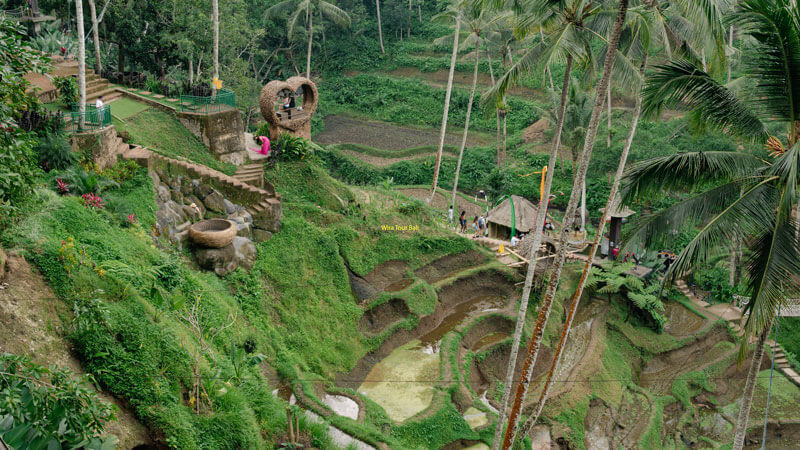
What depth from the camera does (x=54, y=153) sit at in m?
15.6

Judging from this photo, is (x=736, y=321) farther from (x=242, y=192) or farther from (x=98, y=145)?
(x=98, y=145)

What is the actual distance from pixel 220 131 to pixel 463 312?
11.6 meters

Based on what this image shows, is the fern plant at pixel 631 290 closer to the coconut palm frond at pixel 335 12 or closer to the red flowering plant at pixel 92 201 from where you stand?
the red flowering plant at pixel 92 201

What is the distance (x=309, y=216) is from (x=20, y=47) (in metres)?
13.8

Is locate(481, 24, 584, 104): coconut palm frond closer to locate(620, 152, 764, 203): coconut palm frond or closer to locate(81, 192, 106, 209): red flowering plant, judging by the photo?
locate(620, 152, 764, 203): coconut palm frond

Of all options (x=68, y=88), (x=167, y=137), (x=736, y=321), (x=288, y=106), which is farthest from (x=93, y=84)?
(x=736, y=321)

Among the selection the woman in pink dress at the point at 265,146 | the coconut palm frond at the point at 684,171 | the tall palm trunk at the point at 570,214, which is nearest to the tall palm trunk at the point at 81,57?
the woman in pink dress at the point at 265,146

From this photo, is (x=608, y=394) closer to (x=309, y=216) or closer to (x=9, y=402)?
(x=309, y=216)

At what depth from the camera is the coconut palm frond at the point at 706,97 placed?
958 cm

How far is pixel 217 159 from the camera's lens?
22.4 m

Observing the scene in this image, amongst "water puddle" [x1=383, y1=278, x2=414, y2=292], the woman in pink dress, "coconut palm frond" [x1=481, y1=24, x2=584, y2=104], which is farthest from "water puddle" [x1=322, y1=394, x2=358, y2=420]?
the woman in pink dress

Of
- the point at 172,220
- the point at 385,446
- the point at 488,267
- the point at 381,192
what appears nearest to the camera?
the point at 385,446

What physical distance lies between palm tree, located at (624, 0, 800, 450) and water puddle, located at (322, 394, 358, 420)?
9626mm

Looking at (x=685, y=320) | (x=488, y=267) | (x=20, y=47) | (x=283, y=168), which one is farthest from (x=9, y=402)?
(x=685, y=320)
